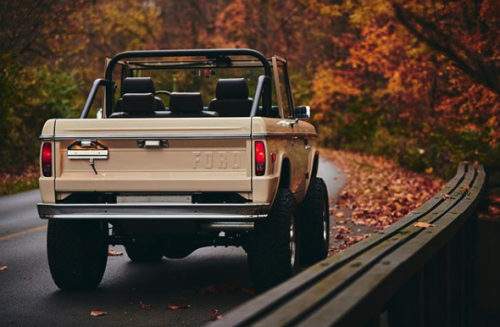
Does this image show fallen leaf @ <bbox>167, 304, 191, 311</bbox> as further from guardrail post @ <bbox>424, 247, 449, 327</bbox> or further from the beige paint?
guardrail post @ <bbox>424, 247, 449, 327</bbox>

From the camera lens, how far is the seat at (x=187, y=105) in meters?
8.86

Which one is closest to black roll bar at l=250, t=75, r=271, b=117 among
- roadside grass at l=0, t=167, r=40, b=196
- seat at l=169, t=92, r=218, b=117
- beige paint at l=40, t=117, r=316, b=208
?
beige paint at l=40, t=117, r=316, b=208

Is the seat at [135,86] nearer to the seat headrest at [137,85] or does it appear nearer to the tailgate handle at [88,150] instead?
the seat headrest at [137,85]

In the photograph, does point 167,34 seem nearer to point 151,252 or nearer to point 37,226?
point 37,226

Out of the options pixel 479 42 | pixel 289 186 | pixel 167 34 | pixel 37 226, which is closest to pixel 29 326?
pixel 289 186

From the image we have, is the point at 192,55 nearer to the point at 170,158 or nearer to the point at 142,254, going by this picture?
the point at 170,158

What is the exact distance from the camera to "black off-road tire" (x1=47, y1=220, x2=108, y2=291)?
8.10 meters

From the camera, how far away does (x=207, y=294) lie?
27.1 ft

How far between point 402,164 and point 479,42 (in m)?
12.4

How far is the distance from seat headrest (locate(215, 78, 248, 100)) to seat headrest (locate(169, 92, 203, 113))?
0.34m

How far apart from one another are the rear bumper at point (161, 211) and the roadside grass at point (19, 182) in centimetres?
1344

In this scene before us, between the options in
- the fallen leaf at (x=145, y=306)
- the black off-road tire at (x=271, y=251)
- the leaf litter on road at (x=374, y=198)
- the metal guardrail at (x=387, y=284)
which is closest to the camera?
the metal guardrail at (x=387, y=284)

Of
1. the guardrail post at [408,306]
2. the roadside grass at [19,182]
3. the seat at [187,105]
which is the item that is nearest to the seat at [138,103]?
the seat at [187,105]

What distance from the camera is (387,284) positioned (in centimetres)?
392
